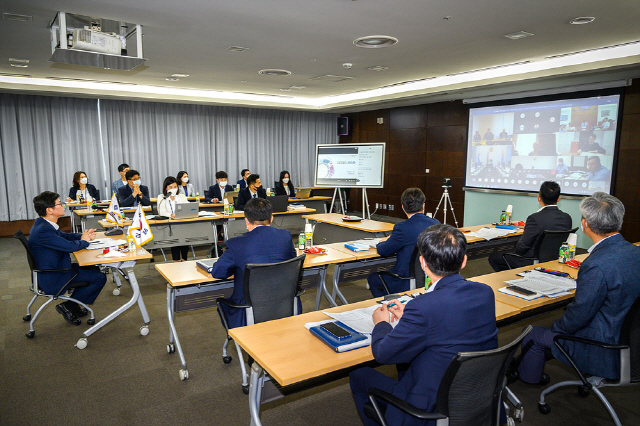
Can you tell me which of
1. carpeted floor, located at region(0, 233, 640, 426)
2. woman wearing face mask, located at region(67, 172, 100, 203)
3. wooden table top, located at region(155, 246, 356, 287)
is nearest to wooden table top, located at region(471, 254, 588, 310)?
carpeted floor, located at region(0, 233, 640, 426)

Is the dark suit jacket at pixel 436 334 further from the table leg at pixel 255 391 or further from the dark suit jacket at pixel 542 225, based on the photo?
the dark suit jacket at pixel 542 225

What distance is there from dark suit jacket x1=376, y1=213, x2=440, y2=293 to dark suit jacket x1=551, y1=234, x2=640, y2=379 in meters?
1.27

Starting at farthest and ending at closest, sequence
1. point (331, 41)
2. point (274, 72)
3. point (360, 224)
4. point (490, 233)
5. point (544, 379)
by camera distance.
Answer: point (274, 72), point (360, 224), point (331, 41), point (490, 233), point (544, 379)

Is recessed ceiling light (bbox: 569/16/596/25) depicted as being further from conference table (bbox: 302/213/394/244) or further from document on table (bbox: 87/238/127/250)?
document on table (bbox: 87/238/127/250)

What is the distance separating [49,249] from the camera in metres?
3.54

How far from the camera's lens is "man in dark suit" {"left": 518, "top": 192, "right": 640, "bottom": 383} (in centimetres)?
209

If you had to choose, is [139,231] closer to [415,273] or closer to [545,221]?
[415,273]

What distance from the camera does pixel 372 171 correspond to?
766 cm

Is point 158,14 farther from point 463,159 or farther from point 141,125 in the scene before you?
point 463,159

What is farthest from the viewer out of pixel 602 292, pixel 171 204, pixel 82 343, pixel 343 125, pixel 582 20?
pixel 343 125

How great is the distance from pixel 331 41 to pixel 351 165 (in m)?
3.17

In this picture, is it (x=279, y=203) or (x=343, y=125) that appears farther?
(x=343, y=125)

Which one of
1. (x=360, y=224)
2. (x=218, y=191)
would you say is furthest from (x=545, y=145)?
A: (x=218, y=191)

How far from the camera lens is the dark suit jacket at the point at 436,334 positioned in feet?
4.77
